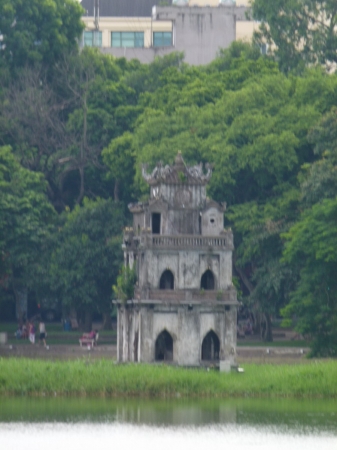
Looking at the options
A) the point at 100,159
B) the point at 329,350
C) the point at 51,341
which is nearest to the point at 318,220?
the point at 329,350

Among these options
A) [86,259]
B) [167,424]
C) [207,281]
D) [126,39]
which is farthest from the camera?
[126,39]

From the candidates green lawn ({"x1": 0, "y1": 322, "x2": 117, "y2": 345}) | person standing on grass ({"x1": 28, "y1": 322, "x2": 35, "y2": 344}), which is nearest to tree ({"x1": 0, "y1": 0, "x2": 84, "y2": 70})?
green lawn ({"x1": 0, "y1": 322, "x2": 117, "y2": 345})

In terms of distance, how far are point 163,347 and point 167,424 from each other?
582 inches

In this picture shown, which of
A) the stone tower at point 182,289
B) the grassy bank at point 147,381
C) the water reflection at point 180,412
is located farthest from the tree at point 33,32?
the water reflection at point 180,412

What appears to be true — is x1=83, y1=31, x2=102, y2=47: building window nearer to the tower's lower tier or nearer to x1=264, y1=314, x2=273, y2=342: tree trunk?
x1=264, y1=314, x2=273, y2=342: tree trunk

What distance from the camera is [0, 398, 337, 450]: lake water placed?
52688 millimetres

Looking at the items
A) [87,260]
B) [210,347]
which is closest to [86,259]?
[87,260]

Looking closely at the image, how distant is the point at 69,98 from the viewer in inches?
3917

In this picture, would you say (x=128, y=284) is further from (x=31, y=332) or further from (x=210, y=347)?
(x=31, y=332)

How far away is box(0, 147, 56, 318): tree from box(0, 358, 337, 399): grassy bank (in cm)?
2340

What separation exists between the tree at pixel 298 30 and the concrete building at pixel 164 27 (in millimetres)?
4152

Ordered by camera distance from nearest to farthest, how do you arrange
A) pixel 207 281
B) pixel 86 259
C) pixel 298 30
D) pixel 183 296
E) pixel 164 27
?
pixel 183 296
pixel 207 281
pixel 86 259
pixel 298 30
pixel 164 27

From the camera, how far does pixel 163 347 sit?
70312 millimetres

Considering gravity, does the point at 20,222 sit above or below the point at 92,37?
below
